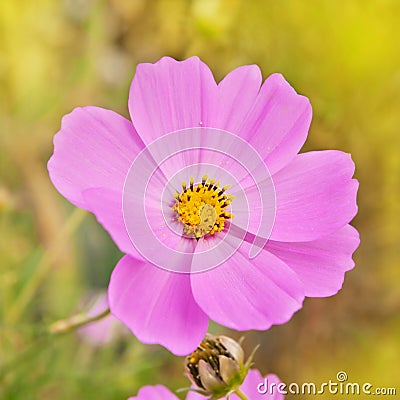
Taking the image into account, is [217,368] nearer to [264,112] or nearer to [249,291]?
[249,291]

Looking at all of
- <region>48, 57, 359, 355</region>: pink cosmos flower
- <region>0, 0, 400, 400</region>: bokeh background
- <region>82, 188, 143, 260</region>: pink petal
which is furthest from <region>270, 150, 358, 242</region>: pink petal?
<region>0, 0, 400, 400</region>: bokeh background

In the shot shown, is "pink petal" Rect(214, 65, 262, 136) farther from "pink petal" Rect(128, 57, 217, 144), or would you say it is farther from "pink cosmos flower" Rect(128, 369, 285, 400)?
"pink cosmos flower" Rect(128, 369, 285, 400)

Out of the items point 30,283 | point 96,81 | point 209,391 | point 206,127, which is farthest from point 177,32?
point 209,391

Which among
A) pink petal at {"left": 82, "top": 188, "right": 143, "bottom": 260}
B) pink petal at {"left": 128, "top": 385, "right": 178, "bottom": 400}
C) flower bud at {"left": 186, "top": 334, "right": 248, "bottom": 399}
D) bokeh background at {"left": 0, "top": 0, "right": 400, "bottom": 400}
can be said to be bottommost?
pink petal at {"left": 128, "top": 385, "right": 178, "bottom": 400}

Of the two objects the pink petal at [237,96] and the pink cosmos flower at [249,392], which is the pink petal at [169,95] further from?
the pink cosmos flower at [249,392]

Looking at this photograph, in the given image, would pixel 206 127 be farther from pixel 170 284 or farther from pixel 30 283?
pixel 30 283

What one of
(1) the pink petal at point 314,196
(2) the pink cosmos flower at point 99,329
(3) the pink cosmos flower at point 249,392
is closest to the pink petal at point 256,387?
(3) the pink cosmos flower at point 249,392

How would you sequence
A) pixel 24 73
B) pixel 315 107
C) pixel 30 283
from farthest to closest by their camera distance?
pixel 24 73 → pixel 315 107 → pixel 30 283

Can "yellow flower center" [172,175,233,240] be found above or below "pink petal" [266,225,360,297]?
above
